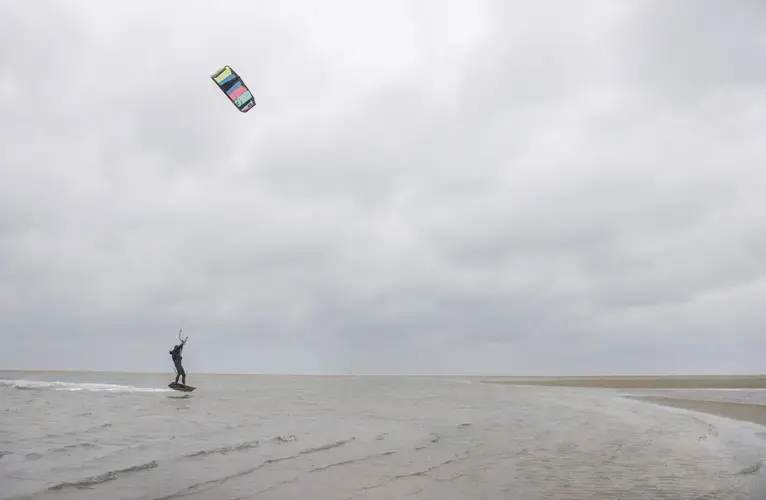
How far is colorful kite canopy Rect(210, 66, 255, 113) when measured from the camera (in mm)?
20266

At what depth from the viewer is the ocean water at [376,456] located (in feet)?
35.1

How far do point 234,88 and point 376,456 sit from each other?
13862 mm

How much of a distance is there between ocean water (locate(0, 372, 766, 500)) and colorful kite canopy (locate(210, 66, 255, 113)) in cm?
1162

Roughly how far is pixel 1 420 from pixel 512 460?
787 inches

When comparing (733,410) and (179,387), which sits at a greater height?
(179,387)

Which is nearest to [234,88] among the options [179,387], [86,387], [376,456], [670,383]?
[376,456]

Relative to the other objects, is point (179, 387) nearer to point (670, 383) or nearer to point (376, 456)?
point (376, 456)

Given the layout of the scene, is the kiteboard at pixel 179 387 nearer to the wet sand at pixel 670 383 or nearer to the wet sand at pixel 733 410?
the wet sand at pixel 733 410

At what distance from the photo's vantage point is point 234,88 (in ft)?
68.3

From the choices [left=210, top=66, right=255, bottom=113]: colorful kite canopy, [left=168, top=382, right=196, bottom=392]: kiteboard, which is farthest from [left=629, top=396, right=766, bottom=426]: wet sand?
[left=168, top=382, right=196, bottom=392]: kiteboard

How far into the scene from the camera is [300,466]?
13250mm

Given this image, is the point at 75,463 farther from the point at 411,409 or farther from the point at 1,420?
the point at 411,409

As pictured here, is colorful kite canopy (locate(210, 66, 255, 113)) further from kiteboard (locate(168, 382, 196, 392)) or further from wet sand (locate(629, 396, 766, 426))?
kiteboard (locate(168, 382, 196, 392))

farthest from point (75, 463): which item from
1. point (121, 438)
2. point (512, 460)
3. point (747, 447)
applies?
point (747, 447)
